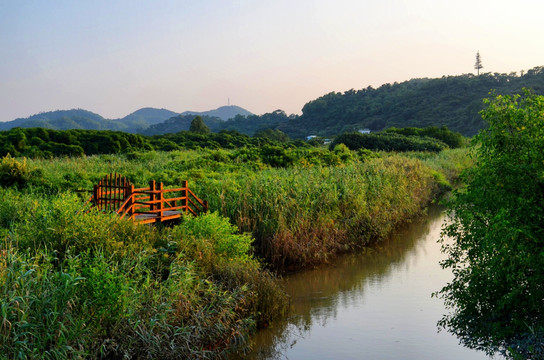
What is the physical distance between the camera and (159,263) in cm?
1005

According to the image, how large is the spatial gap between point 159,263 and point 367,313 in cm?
517

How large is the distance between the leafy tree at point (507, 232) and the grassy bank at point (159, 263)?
13.3 feet

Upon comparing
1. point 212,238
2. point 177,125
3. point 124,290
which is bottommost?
point 124,290

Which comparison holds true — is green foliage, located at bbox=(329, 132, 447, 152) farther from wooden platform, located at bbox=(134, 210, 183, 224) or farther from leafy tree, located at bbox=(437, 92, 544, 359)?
leafy tree, located at bbox=(437, 92, 544, 359)

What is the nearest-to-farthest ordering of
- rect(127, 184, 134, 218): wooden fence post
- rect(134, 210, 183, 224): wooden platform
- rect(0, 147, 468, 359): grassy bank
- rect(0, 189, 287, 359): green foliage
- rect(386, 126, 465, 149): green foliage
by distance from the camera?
rect(0, 189, 287, 359): green foliage → rect(0, 147, 468, 359): grassy bank → rect(127, 184, 134, 218): wooden fence post → rect(134, 210, 183, 224): wooden platform → rect(386, 126, 465, 149): green foliage

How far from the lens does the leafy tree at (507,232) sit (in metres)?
8.55

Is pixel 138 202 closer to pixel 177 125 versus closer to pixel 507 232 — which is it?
pixel 507 232

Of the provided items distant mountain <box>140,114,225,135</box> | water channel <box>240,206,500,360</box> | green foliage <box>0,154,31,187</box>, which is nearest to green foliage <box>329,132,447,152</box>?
water channel <box>240,206,500,360</box>

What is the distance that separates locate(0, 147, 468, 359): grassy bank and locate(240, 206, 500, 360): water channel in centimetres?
66

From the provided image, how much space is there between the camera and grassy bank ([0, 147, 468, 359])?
25.3 ft

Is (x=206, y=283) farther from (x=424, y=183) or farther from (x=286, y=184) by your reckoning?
(x=424, y=183)

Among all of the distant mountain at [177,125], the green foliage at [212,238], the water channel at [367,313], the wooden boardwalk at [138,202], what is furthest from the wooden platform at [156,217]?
the distant mountain at [177,125]

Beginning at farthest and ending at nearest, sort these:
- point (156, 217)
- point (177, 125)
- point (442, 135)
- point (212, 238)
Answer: point (177, 125), point (442, 135), point (156, 217), point (212, 238)

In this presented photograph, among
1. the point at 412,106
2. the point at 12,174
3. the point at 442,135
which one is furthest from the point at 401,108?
the point at 12,174
